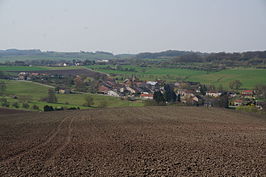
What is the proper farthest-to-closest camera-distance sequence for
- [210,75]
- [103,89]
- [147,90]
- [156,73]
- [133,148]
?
[156,73] → [210,75] → [147,90] → [103,89] → [133,148]

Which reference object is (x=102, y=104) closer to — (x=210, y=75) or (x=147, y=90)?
(x=147, y=90)

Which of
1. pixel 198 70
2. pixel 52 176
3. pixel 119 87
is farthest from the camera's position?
pixel 198 70

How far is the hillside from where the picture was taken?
10366 mm

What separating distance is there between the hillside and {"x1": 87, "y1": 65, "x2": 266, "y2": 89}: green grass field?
1691 inches

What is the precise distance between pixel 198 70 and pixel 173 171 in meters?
76.4

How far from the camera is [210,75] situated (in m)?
73.6

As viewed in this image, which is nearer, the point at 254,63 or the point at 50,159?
the point at 50,159

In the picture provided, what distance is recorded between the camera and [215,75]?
73.2 metres

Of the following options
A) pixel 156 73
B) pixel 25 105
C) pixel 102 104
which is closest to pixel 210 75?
pixel 156 73

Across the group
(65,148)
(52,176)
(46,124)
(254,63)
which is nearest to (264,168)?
(52,176)

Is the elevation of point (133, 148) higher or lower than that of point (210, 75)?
lower

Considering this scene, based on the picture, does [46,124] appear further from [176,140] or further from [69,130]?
[176,140]

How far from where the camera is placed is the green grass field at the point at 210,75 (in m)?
62.7

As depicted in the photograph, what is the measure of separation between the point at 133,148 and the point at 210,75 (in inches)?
2487
